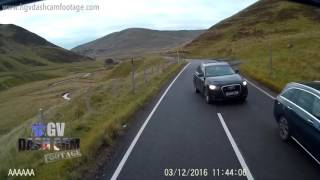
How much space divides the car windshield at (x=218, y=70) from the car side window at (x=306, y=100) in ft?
26.2

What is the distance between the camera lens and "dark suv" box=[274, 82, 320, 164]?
8.33m

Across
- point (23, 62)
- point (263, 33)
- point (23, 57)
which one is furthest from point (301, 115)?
point (23, 57)

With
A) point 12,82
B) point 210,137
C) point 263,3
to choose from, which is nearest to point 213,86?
point 210,137

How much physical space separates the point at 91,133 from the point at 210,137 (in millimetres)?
3381

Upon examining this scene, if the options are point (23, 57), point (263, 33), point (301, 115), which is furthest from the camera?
point (23, 57)

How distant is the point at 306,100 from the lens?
938 centimetres

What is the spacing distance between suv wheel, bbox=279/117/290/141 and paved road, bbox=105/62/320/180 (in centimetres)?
15

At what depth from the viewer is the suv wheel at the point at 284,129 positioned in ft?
33.1

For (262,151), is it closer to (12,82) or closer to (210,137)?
(210,137)

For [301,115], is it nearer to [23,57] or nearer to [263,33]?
[263,33]

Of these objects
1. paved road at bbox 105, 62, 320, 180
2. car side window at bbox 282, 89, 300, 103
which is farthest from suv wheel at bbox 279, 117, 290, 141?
car side window at bbox 282, 89, 300, 103

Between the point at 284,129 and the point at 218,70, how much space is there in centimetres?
799

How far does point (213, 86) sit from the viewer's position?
1630 cm
